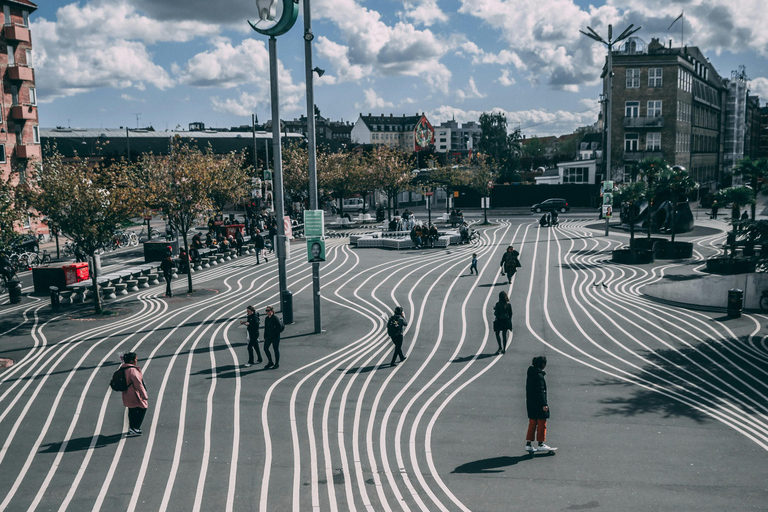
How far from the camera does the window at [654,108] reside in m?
63.9

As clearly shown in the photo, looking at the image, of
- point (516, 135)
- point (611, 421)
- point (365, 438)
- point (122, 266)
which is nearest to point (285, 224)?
point (365, 438)

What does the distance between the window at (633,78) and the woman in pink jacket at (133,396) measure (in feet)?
211

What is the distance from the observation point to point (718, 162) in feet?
305

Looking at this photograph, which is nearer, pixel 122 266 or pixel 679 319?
pixel 679 319

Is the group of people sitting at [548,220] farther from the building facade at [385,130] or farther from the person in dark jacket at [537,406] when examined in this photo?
the building facade at [385,130]

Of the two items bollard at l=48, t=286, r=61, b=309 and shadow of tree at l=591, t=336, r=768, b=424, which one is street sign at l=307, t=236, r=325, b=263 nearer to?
shadow of tree at l=591, t=336, r=768, b=424

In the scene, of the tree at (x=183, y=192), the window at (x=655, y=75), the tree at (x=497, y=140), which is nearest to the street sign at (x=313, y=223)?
the tree at (x=183, y=192)

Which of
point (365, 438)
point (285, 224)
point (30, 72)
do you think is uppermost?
point (30, 72)

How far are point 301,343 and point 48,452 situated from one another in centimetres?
739

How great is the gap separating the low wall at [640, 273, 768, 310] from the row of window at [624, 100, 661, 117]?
4428cm

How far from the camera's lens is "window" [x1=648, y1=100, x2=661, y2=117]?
210 ft

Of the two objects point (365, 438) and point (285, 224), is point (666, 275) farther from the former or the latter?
point (365, 438)

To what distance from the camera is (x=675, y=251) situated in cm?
3019

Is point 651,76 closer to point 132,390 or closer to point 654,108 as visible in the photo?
point 654,108
